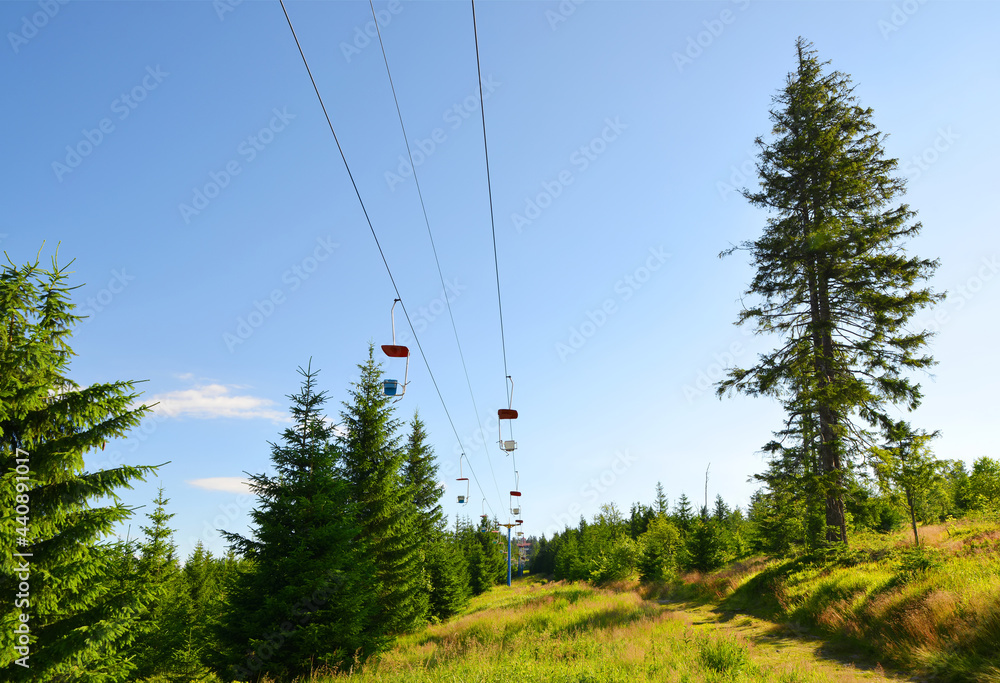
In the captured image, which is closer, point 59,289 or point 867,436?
point 59,289

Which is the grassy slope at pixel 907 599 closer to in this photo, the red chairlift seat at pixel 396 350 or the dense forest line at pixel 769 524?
the dense forest line at pixel 769 524

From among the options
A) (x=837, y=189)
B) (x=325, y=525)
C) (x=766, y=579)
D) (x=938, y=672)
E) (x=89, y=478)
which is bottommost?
(x=766, y=579)

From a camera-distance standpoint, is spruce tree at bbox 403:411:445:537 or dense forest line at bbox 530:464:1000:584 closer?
dense forest line at bbox 530:464:1000:584

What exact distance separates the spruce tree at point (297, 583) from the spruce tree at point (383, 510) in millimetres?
4679

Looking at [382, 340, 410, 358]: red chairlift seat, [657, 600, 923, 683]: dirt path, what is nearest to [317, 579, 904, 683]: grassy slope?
[657, 600, 923, 683]: dirt path

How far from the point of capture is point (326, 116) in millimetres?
7160

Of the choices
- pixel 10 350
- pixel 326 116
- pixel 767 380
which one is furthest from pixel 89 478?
pixel 767 380

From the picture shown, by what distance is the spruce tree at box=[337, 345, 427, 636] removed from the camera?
61.2 ft

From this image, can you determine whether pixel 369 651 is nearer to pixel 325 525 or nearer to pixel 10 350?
pixel 325 525

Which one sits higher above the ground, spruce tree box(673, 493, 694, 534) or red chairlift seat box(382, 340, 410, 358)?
red chairlift seat box(382, 340, 410, 358)

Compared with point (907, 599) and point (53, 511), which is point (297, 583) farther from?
point (907, 599)

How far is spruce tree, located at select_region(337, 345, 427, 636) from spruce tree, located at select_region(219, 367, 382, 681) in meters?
4.68

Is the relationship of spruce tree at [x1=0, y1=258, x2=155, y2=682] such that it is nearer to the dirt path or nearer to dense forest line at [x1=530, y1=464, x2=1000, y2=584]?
the dirt path

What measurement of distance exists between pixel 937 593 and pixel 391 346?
1302 cm
